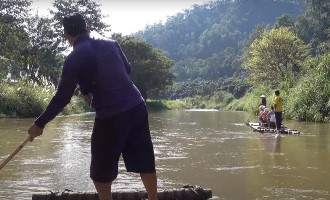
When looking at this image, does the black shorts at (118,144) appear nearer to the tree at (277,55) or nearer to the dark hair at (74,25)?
the dark hair at (74,25)

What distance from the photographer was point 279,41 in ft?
116

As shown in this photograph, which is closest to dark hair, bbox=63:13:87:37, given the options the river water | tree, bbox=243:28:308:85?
the river water

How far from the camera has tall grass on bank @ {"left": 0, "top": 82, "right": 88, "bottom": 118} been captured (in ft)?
64.4

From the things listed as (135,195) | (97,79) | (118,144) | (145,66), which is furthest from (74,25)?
(145,66)

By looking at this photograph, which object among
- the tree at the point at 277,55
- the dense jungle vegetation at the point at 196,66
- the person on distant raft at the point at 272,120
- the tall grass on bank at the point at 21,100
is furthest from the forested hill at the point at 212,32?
the person on distant raft at the point at 272,120

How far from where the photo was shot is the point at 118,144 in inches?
144

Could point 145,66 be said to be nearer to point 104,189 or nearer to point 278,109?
point 278,109

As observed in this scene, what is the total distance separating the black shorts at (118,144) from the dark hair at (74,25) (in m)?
0.72

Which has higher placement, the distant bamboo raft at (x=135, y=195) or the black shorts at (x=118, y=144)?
the black shorts at (x=118, y=144)

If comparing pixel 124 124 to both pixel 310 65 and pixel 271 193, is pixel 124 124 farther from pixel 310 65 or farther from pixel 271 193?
pixel 310 65

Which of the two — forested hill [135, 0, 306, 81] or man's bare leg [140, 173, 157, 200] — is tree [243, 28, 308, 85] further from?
forested hill [135, 0, 306, 81]

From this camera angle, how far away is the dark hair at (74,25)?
370cm

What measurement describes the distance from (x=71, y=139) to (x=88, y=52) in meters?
8.42

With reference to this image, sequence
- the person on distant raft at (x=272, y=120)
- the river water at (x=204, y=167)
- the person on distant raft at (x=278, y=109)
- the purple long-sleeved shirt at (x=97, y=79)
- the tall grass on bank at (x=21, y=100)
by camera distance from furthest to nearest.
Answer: the tall grass on bank at (x=21, y=100) → the person on distant raft at (x=272, y=120) → the person on distant raft at (x=278, y=109) → the river water at (x=204, y=167) → the purple long-sleeved shirt at (x=97, y=79)
